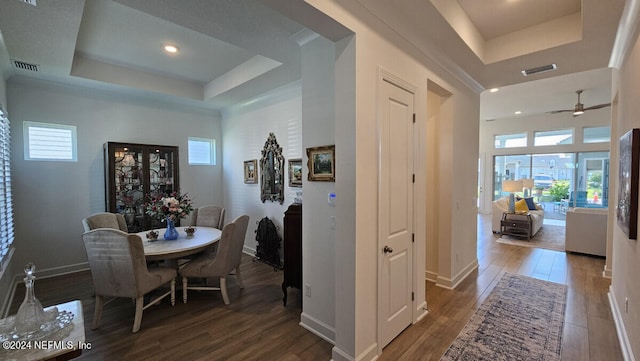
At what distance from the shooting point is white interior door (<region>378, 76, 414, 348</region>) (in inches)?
88.1

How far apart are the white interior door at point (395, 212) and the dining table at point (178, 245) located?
219 centimetres

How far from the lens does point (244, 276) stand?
4.00m

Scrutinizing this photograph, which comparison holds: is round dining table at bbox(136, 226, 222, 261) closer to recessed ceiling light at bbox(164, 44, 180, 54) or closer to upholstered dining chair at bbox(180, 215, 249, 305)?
upholstered dining chair at bbox(180, 215, 249, 305)

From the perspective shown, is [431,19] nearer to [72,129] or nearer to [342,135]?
[342,135]

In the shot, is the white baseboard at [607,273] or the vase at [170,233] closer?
the vase at [170,233]

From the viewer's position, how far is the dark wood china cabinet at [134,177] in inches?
165

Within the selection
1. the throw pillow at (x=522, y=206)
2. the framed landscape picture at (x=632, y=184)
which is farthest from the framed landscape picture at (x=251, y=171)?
the throw pillow at (x=522, y=206)

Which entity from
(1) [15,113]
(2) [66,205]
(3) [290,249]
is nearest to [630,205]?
(3) [290,249]

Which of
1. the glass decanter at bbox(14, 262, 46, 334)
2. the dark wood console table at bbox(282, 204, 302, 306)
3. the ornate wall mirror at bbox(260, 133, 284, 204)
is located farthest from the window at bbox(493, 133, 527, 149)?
the glass decanter at bbox(14, 262, 46, 334)


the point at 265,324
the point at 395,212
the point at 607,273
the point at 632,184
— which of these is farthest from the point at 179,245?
the point at 607,273

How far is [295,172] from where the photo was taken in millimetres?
4191

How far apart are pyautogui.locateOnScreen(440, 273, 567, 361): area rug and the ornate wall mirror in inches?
121

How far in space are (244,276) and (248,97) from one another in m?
3.02

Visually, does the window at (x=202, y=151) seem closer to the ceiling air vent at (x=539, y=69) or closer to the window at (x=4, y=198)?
the window at (x=4, y=198)
